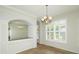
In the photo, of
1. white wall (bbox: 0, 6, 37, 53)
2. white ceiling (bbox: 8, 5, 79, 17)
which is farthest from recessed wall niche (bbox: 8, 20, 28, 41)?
white ceiling (bbox: 8, 5, 79, 17)

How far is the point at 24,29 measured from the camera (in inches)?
212

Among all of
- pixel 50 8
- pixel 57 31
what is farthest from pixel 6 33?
pixel 57 31

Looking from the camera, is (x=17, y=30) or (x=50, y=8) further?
(x=17, y=30)

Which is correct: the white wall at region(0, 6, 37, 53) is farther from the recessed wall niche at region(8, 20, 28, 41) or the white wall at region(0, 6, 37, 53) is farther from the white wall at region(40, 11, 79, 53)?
the white wall at region(40, 11, 79, 53)

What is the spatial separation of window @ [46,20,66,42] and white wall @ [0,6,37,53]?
1547mm

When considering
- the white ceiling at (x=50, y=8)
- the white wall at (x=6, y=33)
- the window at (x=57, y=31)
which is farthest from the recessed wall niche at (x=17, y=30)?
the window at (x=57, y=31)

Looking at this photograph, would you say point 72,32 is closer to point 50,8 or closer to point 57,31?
point 57,31

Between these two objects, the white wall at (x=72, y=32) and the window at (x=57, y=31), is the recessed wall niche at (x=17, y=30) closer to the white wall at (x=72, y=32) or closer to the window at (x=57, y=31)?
the window at (x=57, y=31)

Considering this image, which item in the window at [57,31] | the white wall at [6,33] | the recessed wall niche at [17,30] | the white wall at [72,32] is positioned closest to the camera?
the white wall at [6,33]

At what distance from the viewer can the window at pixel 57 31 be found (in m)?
4.92

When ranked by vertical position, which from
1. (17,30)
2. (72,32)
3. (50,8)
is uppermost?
(50,8)

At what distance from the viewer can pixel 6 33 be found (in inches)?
136

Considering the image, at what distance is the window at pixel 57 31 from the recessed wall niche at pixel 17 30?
1967 millimetres

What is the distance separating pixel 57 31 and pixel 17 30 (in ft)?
9.82
